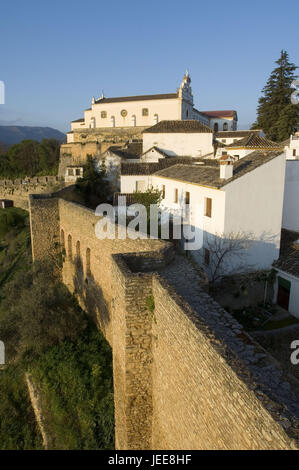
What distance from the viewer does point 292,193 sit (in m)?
13.7

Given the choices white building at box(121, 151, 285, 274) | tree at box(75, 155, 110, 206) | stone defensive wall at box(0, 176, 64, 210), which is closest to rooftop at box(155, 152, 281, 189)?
white building at box(121, 151, 285, 274)

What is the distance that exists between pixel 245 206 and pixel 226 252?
160cm

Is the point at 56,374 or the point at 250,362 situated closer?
the point at 250,362

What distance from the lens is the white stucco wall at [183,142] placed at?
24172 mm

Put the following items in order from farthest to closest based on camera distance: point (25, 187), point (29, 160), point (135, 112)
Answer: point (29, 160), point (135, 112), point (25, 187)

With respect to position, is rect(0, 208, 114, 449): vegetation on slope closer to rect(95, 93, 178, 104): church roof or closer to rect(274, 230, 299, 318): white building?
rect(274, 230, 299, 318): white building

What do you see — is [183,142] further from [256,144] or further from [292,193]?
[292,193]

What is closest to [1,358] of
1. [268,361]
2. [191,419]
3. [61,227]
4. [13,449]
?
[13,449]

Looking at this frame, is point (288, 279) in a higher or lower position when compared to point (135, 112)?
lower

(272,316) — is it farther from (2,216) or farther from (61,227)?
(2,216)

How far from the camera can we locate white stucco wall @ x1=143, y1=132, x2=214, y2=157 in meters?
24.2

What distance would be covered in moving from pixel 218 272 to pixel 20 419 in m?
7.37

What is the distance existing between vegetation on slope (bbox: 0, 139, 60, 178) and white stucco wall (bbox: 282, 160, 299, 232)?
2813cm

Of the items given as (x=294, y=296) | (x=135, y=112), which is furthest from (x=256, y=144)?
(x=135, y=112)
